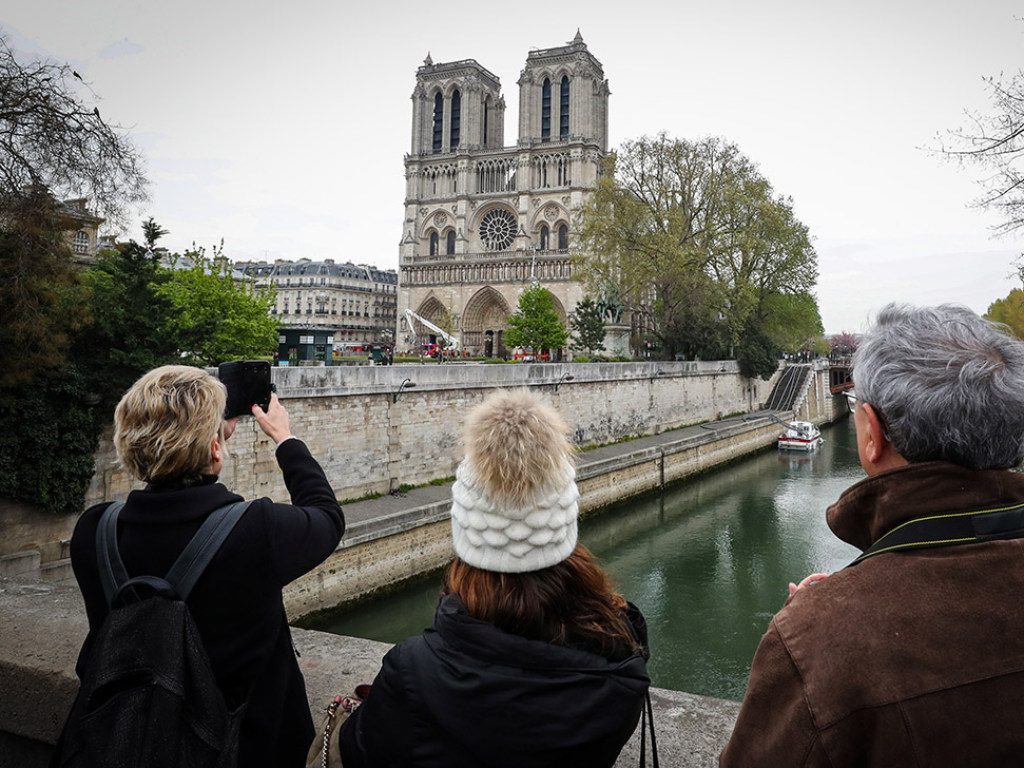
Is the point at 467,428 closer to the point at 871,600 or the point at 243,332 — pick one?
the point at 871,600

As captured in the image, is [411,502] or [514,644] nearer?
[514,644]

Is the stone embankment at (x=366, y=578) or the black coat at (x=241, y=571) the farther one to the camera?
the stone embankment at (x=366, y=578)

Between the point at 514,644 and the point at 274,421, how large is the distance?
3.64ft

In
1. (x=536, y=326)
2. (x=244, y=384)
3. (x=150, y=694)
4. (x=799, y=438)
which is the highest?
(x=536, y=326)

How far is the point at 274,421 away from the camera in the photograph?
79.3 inches

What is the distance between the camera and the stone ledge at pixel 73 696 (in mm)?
2100

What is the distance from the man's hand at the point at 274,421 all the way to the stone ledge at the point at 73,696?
0.94m

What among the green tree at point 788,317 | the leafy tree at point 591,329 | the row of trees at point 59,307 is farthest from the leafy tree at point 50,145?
the green tree at point 788,317

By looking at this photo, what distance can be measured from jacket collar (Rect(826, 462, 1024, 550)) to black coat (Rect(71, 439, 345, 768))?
1.23 meters

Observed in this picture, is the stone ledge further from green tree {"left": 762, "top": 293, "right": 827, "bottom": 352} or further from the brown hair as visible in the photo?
green tree {"left": 762, "top": 293, "right": 827, "bottom": 352}

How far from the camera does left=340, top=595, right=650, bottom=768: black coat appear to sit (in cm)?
125

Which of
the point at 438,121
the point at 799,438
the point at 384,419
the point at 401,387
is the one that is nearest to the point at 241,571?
the point at 384,419

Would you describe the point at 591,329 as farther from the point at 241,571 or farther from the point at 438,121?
the point at 241,571

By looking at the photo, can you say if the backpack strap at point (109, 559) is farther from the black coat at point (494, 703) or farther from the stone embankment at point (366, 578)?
the stone embankment at point (366, 578)
